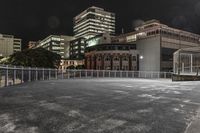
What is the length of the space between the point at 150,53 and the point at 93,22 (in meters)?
110

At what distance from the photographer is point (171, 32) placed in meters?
69.1

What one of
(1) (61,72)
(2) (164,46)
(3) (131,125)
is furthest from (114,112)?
(2) (164,46)

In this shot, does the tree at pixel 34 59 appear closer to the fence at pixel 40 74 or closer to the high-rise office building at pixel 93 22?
the fence at pixel 40 74

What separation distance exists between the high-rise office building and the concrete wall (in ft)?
306

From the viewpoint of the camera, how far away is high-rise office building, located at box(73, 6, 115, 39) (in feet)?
558

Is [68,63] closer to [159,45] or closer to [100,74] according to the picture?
[159,45]

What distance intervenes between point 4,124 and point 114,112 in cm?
287

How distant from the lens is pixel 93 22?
17088 cm

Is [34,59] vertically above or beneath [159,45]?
beneath

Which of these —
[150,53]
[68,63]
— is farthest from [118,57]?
[68,63]

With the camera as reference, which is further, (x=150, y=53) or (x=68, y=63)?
(x=68, y=63)

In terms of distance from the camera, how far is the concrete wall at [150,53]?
215 ft

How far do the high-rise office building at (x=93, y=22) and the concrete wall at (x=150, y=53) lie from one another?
306ft

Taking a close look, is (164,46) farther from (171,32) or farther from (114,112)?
(114,112)
